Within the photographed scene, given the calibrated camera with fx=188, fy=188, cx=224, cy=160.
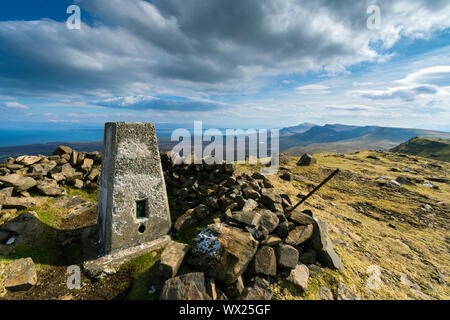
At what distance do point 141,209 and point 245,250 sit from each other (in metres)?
5.28

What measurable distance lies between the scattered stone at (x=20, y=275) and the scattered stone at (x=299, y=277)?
934 centimetres

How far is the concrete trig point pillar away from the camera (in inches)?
313

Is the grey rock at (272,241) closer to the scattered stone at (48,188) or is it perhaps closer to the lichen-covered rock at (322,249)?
the lichen-covered rock at (322,249)

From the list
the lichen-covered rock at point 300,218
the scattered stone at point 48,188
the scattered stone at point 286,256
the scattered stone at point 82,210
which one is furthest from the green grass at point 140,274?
the scattered stone at point 48,188

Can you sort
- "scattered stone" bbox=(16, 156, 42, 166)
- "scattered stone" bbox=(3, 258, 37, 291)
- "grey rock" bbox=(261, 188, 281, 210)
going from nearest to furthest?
1. "scattered stone" bbox=(3, 258, 37, 291)
2. "grey rock" bbox=(261, 188, 281, 210)
3. "scattered stone" bbox=(16, 156, 42, 166)

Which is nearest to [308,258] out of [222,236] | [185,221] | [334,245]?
[334,245]

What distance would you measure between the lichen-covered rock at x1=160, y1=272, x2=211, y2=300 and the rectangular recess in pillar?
4275 millimetres

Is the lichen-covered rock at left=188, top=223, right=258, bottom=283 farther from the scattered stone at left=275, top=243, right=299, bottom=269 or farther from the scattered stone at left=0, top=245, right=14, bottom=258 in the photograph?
the scattered stone at left=0, top=245, right=14, bottom=258

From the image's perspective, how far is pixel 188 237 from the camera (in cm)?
908

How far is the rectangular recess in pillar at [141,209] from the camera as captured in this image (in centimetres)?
866

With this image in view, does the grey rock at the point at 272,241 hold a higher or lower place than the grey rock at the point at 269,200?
lower

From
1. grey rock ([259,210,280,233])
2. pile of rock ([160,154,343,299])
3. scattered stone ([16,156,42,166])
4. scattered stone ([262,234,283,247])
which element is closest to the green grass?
pile of rock ([160,154,343,299])

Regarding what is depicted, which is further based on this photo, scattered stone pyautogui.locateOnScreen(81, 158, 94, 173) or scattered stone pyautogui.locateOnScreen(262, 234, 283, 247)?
scattered stone pyautogui.locateOnScreen(81, 158, 94, 173)
